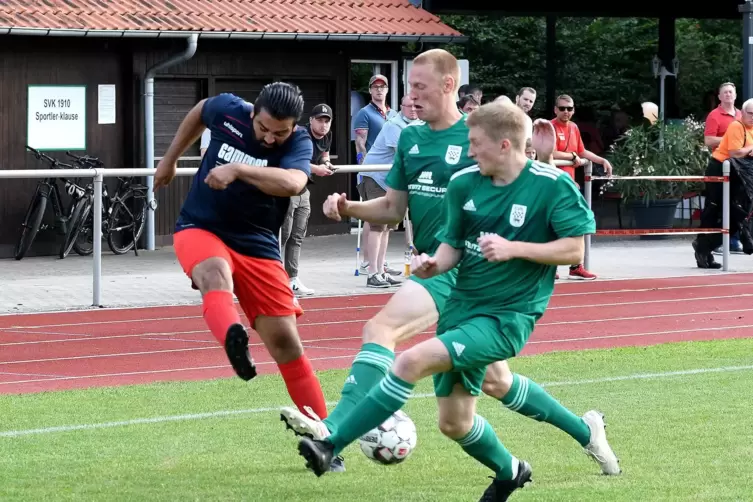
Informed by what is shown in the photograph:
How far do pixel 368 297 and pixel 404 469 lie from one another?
7799 mm

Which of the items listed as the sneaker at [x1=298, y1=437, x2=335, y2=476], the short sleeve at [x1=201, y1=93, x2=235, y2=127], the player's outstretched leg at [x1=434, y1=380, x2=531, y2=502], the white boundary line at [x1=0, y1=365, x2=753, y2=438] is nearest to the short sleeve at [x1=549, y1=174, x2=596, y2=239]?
the player's outstretched leg at [x1=434, y1=380, x2=531, y2=502]

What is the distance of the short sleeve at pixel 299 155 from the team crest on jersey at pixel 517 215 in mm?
1594

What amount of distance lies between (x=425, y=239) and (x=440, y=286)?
10.9 inches

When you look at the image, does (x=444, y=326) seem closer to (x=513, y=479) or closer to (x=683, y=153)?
(x=513, y=479)

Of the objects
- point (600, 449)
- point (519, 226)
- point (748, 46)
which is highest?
point (748, 46)

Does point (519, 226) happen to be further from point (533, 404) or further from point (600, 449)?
point (600, 449)

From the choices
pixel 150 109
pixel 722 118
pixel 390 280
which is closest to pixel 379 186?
pixel 390 280

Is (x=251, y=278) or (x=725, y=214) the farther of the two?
(x=725, y=214)

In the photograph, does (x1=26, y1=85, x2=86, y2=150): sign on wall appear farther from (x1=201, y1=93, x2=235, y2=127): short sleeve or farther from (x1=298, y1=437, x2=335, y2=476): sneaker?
(x1=298, y1=437, x2=335, y2=476): sneaker

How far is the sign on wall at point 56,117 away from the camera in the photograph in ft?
62.3

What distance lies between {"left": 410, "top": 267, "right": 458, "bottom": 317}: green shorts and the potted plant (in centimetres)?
1440

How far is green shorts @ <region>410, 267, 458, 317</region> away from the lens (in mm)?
7215

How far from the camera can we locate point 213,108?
7.77m

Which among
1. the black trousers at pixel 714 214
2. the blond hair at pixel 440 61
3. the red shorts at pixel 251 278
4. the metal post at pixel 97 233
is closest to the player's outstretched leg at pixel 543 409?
the red shorts at pixel 251 278
